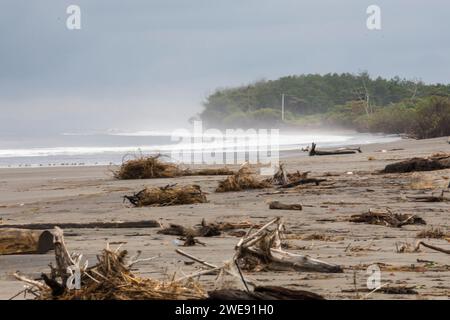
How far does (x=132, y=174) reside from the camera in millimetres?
21516

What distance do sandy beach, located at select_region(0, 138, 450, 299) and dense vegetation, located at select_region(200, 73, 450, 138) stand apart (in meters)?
69.4

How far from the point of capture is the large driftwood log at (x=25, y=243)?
340 inches

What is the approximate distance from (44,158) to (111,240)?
99.7 ft

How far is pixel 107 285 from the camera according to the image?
18.3ft

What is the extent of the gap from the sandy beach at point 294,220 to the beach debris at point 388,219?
11 cm

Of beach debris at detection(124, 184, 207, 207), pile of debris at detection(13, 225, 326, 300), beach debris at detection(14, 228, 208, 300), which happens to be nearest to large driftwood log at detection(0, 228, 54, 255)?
pile of debris at detection(13, 225, 326, 300)

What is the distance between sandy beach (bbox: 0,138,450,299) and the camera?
6922mm

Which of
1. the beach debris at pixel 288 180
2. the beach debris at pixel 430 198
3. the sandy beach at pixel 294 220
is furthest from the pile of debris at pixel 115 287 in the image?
the beach debris at pixel 288 180

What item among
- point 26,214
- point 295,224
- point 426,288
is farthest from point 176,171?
point 426,288

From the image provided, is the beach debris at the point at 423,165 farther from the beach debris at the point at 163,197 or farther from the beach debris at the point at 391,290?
the beach debris at the point at 391,290

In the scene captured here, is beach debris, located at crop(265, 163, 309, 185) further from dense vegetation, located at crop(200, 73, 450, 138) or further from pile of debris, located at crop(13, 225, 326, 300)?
dense vegetation, located at crop(200, 73, 450, 138)

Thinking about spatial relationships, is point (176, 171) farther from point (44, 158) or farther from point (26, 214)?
point (44, 158)

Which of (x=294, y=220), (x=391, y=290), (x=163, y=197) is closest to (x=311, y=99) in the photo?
A: (x=163, y=197)
